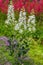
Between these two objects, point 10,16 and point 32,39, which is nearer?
point 32,39

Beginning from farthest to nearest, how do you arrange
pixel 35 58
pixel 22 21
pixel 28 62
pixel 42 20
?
1. pixel 42 20
2. pixel 22 21
3. pixel 35 58
4. pixel 28 62

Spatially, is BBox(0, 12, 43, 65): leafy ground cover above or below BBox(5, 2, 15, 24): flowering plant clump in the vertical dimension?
below

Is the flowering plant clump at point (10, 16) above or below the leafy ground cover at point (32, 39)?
above

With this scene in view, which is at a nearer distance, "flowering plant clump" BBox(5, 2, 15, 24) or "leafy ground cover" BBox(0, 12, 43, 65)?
"leafy ground cover" BBox(0, 12, 43, 65)

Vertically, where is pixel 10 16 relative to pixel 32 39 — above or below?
above

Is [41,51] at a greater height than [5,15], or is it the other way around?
[5,15]

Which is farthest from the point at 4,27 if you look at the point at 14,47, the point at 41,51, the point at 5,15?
the point at 14,47

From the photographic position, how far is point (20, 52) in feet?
21.1

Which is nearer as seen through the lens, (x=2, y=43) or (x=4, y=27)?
(x=2, y=43)

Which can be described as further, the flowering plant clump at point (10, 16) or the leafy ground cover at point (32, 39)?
the flowering plant clump at point (10, 16)

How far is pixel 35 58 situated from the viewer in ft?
23.2

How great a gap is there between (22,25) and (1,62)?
2772 mm

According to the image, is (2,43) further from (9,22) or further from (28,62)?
(9,22)

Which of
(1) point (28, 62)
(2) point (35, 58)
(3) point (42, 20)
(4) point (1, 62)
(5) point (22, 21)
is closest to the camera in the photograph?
(4) point (1, 62)
